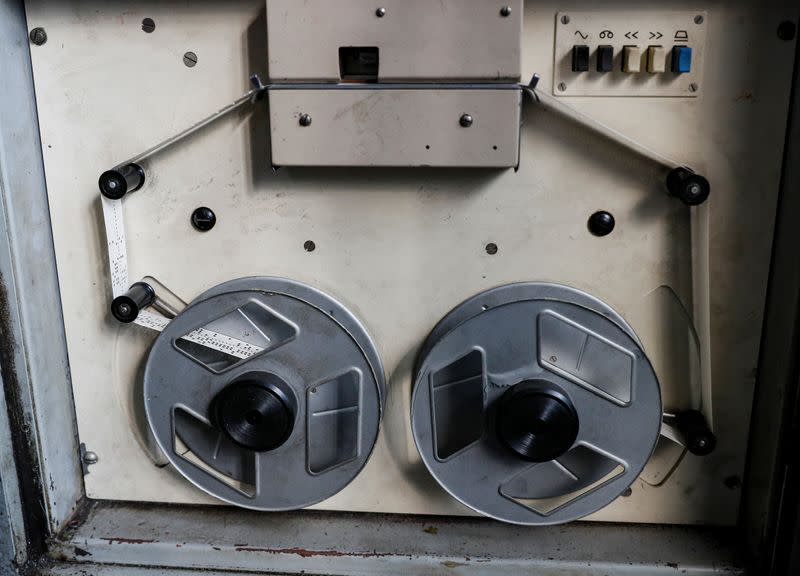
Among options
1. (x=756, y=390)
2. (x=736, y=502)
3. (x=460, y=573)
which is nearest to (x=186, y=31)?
(x=460, y=573)

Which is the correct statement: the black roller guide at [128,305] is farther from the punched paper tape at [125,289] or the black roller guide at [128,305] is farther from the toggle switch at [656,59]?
the toggle switch at [656,59]

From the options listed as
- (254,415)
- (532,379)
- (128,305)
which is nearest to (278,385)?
(254,415)

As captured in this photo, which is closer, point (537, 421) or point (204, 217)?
point (537, 421)

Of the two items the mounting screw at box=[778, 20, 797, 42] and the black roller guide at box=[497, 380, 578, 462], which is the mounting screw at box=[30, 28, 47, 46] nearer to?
the black roller guide at box=[497, 380, 578, 462]

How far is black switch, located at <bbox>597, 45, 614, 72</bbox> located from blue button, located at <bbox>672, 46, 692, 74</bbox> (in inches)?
3.9

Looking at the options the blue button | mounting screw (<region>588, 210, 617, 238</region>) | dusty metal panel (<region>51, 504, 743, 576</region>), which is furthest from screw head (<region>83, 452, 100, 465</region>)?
the blue button

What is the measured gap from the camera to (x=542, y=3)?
1087 mm

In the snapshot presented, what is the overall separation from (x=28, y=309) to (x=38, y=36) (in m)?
0.49

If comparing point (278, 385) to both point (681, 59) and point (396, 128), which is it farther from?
point (681, 59)

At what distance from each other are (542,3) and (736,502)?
0.99m

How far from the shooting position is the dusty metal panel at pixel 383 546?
124cm

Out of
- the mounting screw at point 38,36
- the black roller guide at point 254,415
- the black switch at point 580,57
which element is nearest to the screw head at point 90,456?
the black roller guide at point 254,415

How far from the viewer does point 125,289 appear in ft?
4.07

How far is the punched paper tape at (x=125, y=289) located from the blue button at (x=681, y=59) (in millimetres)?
845
